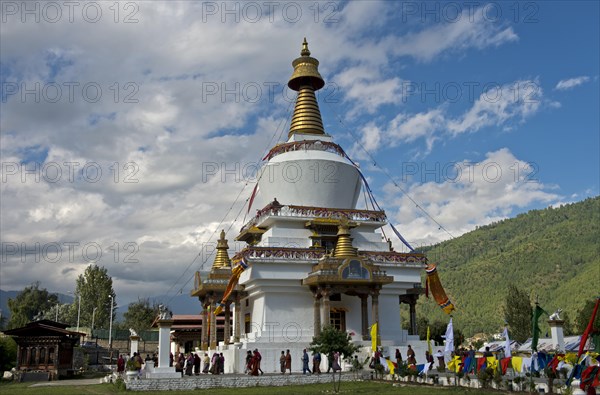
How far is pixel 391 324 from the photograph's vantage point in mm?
33875

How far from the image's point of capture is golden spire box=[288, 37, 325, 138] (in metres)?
39.1

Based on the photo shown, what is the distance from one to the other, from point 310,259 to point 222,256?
7.95 meters

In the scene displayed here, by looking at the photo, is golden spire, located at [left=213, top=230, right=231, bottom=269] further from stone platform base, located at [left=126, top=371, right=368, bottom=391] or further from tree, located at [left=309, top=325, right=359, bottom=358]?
tree, located at [left=309, top=325, right=359, bottom=358]

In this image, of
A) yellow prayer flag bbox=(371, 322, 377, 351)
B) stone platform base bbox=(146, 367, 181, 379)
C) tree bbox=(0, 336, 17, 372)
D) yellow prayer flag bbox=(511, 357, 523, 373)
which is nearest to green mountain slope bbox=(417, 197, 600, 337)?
yellow prayer flag bbox=(371, 322, 377, 351)

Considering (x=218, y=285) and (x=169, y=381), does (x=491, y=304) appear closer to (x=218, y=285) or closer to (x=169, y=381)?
(x=218, y=285)

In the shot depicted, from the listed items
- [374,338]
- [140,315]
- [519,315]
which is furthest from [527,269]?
[374,338]

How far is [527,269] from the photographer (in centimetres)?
11644

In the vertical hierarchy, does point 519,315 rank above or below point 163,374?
above

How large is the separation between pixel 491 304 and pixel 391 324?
3217 inches

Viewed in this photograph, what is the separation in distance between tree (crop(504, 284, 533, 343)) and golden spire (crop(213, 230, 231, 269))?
3033cm

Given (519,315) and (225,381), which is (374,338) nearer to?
(225,381)

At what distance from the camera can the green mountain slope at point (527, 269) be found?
100438 mm

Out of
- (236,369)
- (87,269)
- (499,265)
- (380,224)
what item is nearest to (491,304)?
(499,265)

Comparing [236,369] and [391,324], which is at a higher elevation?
[391,324]
